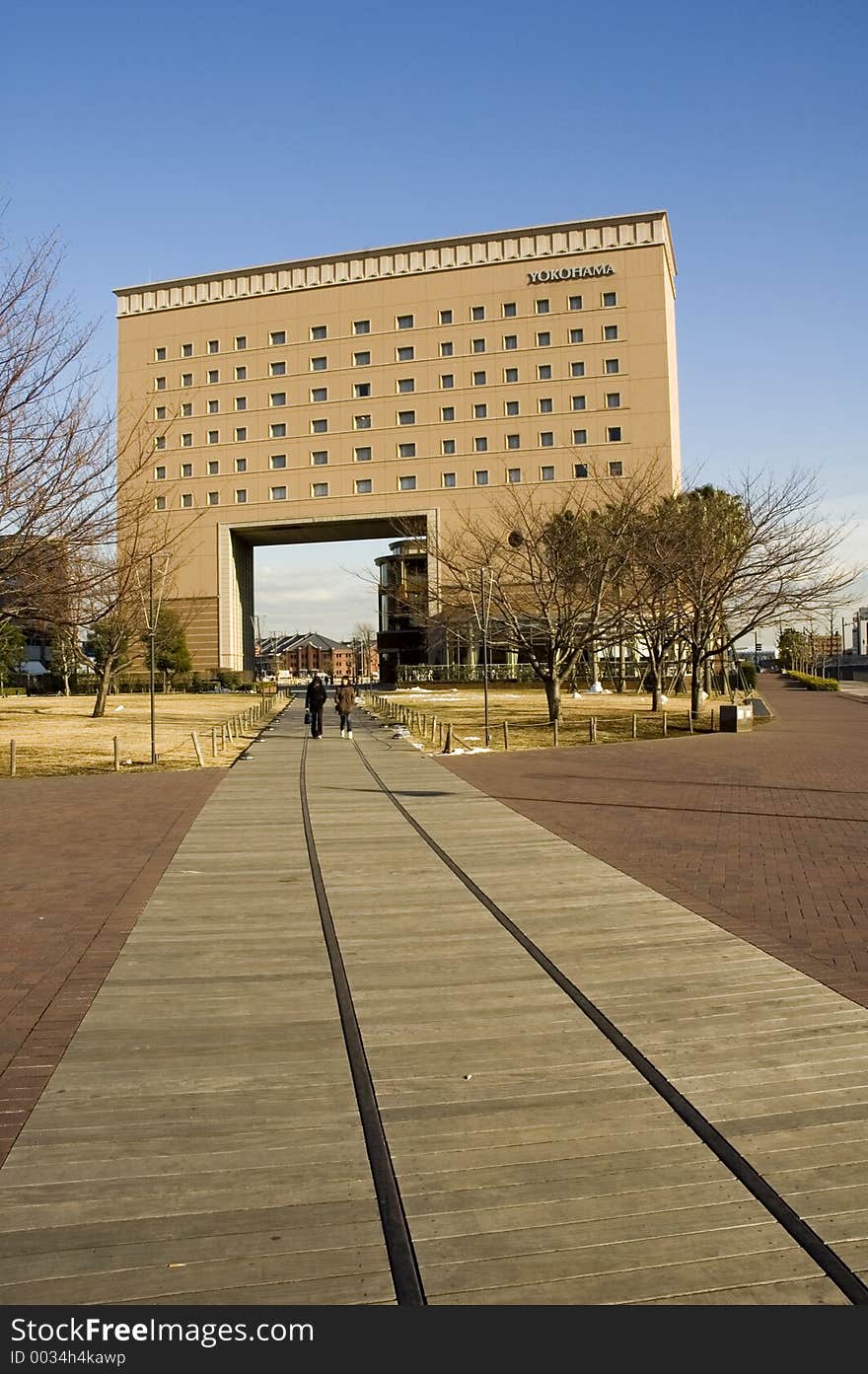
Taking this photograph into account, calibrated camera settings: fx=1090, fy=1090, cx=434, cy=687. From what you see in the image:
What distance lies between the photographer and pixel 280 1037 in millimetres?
5711

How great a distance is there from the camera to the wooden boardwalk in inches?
135

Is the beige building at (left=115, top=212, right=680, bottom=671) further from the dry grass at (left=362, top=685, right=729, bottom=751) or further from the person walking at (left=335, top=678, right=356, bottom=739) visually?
the person walking at (left=335, top=678, right=356, bottom=739)

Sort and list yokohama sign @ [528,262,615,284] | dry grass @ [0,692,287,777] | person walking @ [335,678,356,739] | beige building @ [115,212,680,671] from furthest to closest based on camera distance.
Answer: yokohama sign @ [528,262,615,284]
beige building @ [115,212,680,671]
person walking @ [335,678,356,739]
dry grass @ [0,692,287,777]

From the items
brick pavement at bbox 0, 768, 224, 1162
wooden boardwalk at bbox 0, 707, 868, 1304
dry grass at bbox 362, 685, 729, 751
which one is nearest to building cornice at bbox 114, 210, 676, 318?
dry grass at bbox 362, 685, 729, 751

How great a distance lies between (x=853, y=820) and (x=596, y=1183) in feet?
34.6

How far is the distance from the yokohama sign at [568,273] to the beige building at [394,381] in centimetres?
14

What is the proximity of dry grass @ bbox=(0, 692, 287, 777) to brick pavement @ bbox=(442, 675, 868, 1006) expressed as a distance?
304 inches

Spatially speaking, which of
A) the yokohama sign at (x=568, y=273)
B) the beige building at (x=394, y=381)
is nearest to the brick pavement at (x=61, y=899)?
the beige building at (x=394, y=381)

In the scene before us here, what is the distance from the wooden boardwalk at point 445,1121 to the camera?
3.42 m

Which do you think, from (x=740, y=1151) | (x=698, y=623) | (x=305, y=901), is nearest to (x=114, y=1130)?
Answer: (x=740, y=1151)

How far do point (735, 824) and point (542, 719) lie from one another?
2456 cm

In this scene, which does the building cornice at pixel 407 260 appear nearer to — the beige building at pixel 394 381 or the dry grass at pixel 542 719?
the beige building at pixel 394 381

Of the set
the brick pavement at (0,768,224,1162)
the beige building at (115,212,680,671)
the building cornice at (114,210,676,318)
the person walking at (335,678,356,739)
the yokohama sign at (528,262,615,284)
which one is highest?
the building cornice at (114,210,676,318)

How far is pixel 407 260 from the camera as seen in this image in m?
79.5
